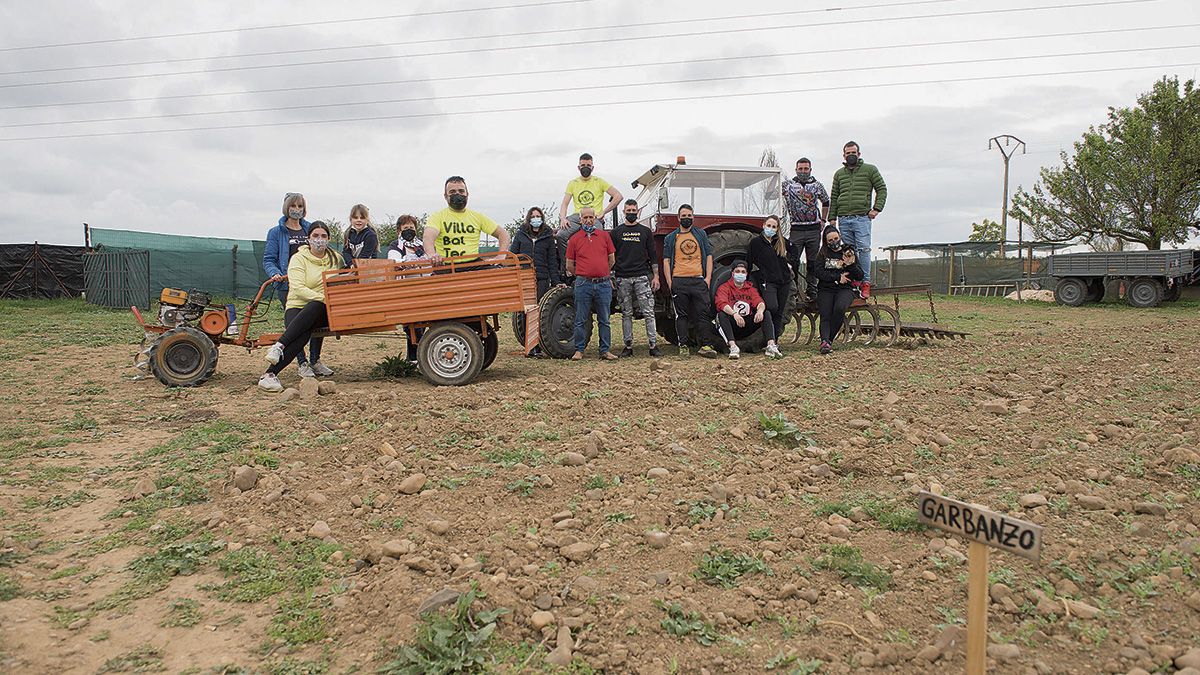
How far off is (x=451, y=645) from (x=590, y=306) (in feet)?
20.4

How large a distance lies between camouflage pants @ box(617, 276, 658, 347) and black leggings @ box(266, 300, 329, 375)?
3098 millimetres

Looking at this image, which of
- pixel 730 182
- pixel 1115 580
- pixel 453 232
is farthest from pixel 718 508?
pixel 730 182

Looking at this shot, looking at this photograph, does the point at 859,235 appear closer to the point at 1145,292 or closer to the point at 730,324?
the point at 730,324

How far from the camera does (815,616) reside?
2.85 meters

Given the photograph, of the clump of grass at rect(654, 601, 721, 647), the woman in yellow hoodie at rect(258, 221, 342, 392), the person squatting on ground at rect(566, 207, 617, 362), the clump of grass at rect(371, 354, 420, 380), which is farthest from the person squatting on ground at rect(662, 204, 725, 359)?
the clump of grass at rect(654, 601, 721, 647)

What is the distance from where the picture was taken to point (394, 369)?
7816mm

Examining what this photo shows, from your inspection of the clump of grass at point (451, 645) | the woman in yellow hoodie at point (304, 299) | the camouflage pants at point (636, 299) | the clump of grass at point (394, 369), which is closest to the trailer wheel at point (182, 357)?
the woman in yellow hoodie at point (304, 299)

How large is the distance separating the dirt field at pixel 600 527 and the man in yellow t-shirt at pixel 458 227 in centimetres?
147

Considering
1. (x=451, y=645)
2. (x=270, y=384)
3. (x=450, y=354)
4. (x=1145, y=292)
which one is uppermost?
(x=1145, y=292)

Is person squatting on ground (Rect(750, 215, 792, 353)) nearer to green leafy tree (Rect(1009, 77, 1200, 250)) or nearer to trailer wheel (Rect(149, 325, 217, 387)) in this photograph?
trailer wheel (Rect(149, 325, 217, 387))

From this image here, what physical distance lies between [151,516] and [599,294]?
5.29 metres

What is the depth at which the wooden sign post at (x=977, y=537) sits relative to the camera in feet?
6.98

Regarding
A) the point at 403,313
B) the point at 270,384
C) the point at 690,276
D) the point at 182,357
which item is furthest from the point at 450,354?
the point at 690,276

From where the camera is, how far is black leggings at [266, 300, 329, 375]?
7000 mm
